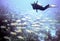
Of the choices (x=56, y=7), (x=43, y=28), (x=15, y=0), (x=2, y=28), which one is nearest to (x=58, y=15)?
(x=56, y=7)

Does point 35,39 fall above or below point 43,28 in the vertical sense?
below

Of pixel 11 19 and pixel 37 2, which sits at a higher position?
pixel 37 2

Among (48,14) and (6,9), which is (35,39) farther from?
(6,9)

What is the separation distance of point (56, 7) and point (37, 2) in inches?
12.8

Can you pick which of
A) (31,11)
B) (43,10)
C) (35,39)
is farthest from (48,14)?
(35,39)

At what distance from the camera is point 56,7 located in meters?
2.79

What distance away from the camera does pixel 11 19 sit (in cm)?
288

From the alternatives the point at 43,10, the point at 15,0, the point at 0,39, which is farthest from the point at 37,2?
the point at 0,39

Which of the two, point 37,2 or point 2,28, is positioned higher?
point 37,2

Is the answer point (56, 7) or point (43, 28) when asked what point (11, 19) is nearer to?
point (43, 28)

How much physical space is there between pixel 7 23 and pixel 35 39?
0.55 m

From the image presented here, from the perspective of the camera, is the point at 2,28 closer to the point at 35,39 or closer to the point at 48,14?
the point at 35,39

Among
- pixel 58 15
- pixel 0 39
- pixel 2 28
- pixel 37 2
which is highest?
pixel 37 2

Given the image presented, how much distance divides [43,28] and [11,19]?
56 centimetres
